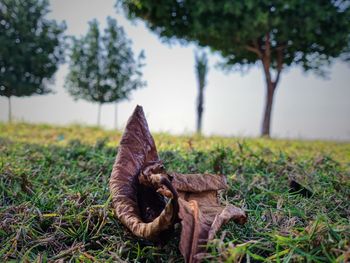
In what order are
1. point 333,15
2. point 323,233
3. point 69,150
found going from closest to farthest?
point 323,233
point 69,150
point 333,15

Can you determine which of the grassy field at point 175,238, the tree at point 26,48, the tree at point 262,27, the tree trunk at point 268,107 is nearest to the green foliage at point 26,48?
the tree at point 26,48

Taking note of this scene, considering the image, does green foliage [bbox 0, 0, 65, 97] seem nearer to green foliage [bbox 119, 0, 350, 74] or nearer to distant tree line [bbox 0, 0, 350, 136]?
distant tree line [bbox 0, 0, 350, 136]

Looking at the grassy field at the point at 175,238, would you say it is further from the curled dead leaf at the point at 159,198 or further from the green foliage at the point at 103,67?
the green foliage at the point at 103,67

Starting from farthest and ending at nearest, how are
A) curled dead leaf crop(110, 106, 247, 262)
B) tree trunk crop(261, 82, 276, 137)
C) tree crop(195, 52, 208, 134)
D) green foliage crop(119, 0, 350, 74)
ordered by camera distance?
tree crop(195, 52, 208, 134)
tree trunk crop(261, 82, 276, 137)
green foliage crop(119, 0, 350, 74)
curled dead leaf crop(110, 106, 247, 262)

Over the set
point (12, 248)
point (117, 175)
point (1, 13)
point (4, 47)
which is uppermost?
point (1, 13)

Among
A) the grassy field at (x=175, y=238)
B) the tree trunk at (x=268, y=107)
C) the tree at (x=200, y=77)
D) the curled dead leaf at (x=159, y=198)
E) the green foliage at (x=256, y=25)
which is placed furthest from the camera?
the tree at (x=200, y=77)

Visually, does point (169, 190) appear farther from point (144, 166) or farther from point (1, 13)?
point (1, 13)

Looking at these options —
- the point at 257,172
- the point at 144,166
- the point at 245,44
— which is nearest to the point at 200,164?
the point at 257,172

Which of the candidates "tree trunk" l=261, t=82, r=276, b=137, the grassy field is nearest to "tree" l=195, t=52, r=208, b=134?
"tree trunk" l=261, t=82, r=276, b=137
